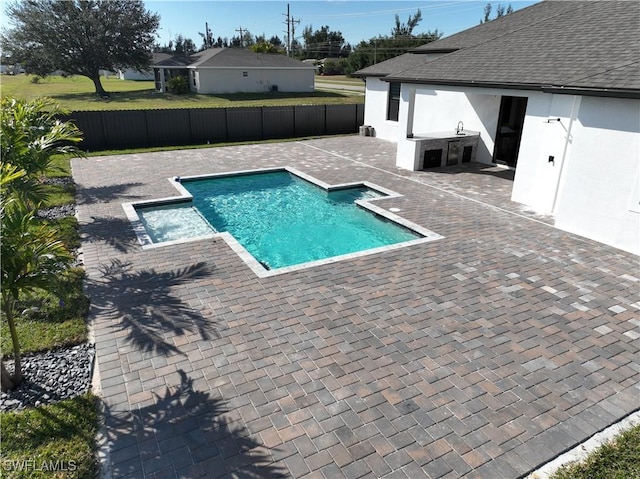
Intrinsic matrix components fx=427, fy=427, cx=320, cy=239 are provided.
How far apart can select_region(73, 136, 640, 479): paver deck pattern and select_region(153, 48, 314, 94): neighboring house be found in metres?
35.0

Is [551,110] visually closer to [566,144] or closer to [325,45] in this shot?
[566,144]

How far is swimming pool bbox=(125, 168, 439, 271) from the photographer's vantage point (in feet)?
31.8

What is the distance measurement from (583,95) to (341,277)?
250 inches

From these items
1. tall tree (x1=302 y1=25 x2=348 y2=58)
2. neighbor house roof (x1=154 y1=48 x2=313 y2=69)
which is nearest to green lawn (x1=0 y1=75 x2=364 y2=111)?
neighbor house roof (x1=154 y1=48 x2=313 y2=69)

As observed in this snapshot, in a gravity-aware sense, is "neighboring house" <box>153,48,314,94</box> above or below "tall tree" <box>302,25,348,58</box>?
below

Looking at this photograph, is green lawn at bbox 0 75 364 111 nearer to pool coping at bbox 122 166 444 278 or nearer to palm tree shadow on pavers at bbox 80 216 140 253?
pool coping at bbox 122 166 444 278

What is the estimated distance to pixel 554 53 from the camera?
38.8 ft

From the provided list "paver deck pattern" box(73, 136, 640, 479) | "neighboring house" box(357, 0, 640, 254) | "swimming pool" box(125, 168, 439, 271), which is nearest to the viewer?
"paver deck pattern" box(73, 136, 640, 479)

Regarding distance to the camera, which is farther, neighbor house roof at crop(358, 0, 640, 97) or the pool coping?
neighbor house roof at crop(358, 0, 640, 97)

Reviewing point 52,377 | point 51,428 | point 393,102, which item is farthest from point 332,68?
point 51,428

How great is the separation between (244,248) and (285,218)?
3.21 metres

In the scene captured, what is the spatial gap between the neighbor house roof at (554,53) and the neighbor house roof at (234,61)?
28.2 m

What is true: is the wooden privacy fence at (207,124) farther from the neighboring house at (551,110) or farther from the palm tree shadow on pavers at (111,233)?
the palm tree shadow on pavers at (111,233)

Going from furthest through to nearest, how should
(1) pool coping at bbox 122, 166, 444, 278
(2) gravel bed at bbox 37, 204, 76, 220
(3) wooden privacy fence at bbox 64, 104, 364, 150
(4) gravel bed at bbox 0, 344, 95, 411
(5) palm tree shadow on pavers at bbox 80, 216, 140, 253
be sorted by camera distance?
(3) wooden privacy fence at bbox 64, 104, 364, 150
(2) gravel bed at bbox 37, 204, 76, 220
(5) palm tree shadow on pavers at bbox 80, 216, 140, 253
(1) pool coping at bbox 122, 166, 444, 278
(4) gravel bed at bbox 0, 344, 95, 411
